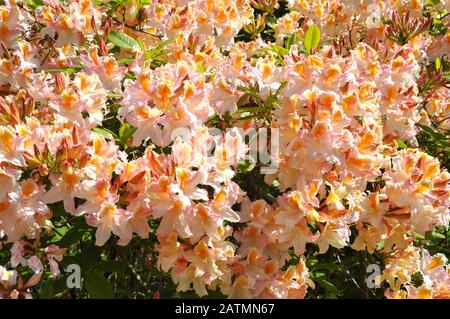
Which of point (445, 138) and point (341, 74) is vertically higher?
point (341, 74)

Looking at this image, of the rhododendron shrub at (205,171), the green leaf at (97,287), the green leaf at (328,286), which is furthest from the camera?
the green leaf at (328,286)

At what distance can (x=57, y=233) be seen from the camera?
216cm

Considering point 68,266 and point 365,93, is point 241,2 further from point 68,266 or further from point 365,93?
point 68,266

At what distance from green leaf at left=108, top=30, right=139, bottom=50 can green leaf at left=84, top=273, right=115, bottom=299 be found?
80cm

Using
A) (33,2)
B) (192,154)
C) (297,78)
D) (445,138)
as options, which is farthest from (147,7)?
(445,138)

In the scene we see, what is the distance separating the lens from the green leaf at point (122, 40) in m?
2.36

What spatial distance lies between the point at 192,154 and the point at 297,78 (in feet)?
1.38

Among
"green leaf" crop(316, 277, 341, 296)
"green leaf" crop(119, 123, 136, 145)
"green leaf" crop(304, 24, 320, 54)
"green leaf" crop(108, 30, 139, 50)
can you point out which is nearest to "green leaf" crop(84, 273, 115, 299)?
"green leaf" crop(119, 123, 136, 145)

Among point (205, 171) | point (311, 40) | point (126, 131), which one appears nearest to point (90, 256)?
point (126, 131)

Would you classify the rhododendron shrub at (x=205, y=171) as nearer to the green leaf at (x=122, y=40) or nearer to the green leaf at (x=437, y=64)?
the green leaf at (x=122, y=40)

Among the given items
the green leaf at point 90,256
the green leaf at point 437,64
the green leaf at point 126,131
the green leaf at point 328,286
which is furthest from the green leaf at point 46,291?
the green leaf at point 437,64

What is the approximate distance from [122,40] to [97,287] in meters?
0.87

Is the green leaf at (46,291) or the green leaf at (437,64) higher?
the green leaf at (437,64)

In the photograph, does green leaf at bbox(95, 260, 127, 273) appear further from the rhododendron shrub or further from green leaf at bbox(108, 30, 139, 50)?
green leaf at bbox(108, 30, 139, 50)
